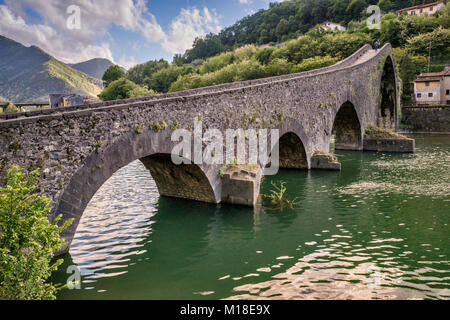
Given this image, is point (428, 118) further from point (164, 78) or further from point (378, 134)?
point (164, 78)

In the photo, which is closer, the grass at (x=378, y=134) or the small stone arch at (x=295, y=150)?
the small stone arch at (x=295, y=150)

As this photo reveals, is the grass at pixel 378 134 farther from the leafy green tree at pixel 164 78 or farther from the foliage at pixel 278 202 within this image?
the leafy green tree at pixel 164 78

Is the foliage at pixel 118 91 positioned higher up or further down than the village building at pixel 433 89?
higher up

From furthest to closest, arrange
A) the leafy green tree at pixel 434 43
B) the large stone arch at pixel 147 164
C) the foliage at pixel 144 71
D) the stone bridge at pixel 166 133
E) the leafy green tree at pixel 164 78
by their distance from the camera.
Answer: the foliage at pixel 144 71 < the leafy green tree at pixel 164 78 < the leafy green tree at pixel 434 43 < the large stone arch at pixel 147 164 < the stone bridge at pixel 166 133

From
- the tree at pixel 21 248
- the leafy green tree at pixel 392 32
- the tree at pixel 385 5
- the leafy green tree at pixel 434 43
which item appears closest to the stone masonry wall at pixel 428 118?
the leafy green tree at pixel 434 43

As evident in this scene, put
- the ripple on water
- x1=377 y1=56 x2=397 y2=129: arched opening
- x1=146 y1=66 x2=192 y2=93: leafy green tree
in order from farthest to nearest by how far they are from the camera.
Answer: x1=146 y1=66 x2=192 y2=93: leafy green tree, x1=377 y1=56 x2=397 y2=129: arched opening, the ripple on water

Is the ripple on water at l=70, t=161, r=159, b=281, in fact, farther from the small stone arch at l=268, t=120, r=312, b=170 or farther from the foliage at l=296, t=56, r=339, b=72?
the foliage at l=296, t=56, r=339, b=72

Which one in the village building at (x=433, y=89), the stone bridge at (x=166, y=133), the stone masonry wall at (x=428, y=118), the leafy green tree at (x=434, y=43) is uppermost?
the leafy green tree at (x=434, y=43)

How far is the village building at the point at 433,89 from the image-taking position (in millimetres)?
49800

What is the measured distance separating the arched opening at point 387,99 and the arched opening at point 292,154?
22.6 meters

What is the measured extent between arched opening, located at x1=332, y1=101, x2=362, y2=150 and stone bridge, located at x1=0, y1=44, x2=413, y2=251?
1682mm

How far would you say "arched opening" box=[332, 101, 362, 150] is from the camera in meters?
28.3

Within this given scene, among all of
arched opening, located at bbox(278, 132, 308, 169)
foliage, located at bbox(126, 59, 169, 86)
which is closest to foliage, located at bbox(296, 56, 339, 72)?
arched opening, located at bbox(278, 132, 308, 169)

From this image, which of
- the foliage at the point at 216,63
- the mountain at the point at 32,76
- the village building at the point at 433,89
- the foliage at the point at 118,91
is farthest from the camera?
the foliage at the point at 216,63
